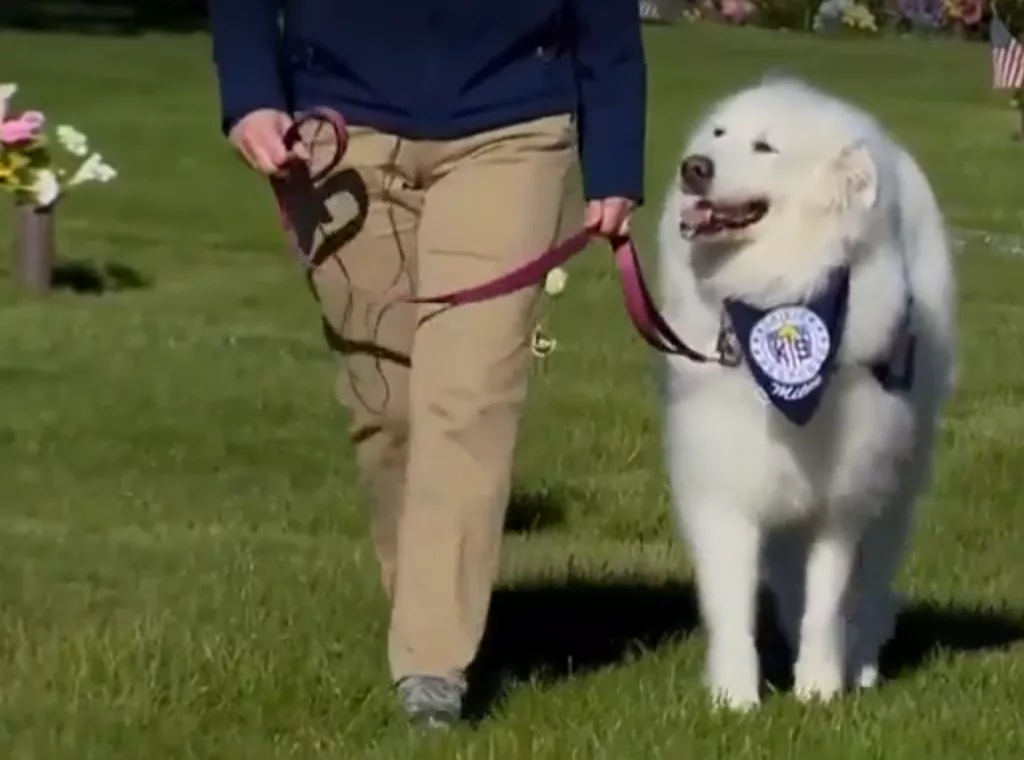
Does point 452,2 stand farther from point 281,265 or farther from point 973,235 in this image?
point 973,235

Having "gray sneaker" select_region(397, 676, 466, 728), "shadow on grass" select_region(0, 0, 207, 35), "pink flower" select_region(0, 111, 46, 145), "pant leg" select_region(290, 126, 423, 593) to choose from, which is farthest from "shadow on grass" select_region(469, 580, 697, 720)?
"shadow on grass" select_region(0, 0, 207, 35)

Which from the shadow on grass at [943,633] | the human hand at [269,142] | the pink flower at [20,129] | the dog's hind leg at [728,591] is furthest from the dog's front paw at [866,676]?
the pink flower at [20,129]

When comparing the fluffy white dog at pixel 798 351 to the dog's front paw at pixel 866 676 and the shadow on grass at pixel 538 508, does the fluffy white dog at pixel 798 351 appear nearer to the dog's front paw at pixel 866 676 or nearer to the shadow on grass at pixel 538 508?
the dog's front paw at pixel 866 676

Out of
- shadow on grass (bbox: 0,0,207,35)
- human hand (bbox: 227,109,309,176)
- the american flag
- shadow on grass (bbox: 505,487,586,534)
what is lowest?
shadow on grass (bbox: 0,0,207,35)

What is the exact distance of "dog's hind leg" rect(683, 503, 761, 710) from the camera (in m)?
5.39

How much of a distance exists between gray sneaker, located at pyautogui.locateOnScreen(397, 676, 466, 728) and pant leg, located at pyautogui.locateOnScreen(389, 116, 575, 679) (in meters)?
0.03

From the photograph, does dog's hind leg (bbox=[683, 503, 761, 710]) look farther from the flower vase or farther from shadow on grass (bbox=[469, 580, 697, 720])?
the flower vase

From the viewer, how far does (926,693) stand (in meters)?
5.65

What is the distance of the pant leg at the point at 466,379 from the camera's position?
5.07 m

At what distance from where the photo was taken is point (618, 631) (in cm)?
640

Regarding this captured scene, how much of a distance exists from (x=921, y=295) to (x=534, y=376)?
5.19m

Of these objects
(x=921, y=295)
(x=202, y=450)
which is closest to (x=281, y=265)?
(x=202, y=450)

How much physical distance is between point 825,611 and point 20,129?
148 inches

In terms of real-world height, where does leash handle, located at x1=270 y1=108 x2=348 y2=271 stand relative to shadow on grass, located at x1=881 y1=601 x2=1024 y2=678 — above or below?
above
